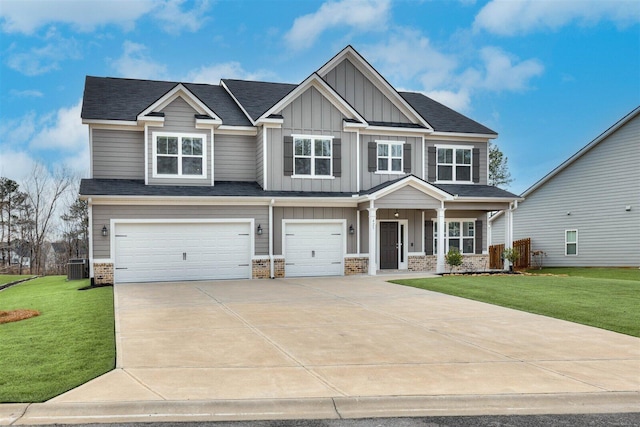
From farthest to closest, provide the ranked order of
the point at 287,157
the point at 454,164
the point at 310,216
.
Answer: the point at 454,164 → the point at 310,216 → the point at 287,157

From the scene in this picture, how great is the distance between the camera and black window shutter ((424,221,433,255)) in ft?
79.3

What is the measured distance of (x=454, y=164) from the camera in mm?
25078

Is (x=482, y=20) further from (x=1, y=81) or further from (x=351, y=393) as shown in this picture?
(x=351, y=393)

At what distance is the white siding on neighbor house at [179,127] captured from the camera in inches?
808

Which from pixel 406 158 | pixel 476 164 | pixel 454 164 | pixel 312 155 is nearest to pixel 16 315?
pixel 312 155

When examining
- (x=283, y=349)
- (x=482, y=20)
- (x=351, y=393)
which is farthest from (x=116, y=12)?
(x=351, y=393)

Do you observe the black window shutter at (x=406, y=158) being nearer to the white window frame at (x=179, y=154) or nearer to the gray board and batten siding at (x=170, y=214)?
the gray board and batten siding at (x=170, y=214)

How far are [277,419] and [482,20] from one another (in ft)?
131

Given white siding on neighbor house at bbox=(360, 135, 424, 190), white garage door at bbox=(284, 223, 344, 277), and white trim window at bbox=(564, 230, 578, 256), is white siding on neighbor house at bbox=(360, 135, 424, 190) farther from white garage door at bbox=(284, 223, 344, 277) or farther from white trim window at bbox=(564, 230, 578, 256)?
white trim window at bbox=(564, 230, 578, 256)

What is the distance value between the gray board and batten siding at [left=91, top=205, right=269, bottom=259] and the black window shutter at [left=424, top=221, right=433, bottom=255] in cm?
722

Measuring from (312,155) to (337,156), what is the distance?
100 cm

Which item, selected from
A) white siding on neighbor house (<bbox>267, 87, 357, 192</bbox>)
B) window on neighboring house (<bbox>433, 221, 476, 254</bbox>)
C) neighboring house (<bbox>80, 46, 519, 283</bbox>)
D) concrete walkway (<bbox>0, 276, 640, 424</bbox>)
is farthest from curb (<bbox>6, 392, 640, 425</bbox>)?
window on neighboring house (<bbox>433, 221, 476, 254</bbox>)

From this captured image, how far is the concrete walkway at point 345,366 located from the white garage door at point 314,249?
837 cm

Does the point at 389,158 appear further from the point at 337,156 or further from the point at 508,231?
the point at 508,231
